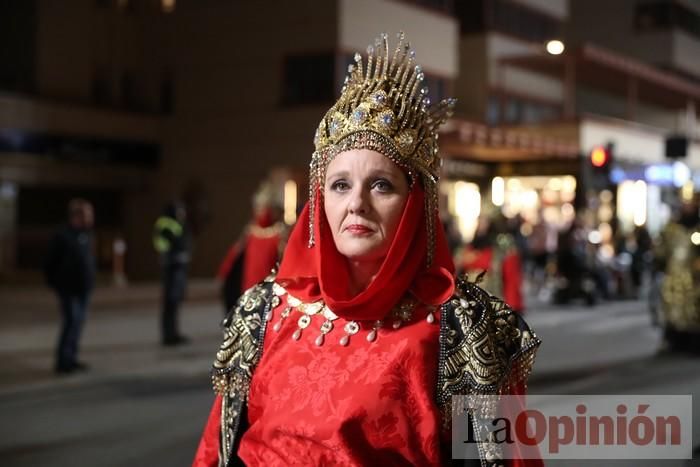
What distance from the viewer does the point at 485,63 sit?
92.5ft

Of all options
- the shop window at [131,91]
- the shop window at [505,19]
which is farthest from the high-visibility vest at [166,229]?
the shop window at [505,19]

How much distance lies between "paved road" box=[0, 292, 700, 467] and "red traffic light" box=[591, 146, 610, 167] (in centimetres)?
327

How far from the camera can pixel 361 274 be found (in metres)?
2.77

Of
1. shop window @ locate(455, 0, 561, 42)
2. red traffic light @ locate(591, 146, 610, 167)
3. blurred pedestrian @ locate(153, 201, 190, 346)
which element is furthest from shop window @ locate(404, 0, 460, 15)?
blurred pedestrian @ locate(153, 201, 190, 346)

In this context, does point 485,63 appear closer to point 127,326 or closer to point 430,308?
point 127,326

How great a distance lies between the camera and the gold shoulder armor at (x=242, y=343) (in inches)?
111

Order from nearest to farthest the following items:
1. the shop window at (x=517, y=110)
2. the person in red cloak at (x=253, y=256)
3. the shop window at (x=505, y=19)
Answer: the person in red cloak at (x=253, y=256)
the shop window at (x=505, y=19)
the shop window at (x=517, y=110)

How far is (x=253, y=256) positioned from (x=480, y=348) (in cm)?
777

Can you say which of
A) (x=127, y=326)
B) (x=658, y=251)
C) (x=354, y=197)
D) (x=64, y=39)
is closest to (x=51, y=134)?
(x=64, y=39)

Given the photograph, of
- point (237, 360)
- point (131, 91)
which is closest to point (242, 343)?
point (237, 360)

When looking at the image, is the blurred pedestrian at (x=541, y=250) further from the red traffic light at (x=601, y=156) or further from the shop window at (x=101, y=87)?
the shop window at (x=101, y=87)

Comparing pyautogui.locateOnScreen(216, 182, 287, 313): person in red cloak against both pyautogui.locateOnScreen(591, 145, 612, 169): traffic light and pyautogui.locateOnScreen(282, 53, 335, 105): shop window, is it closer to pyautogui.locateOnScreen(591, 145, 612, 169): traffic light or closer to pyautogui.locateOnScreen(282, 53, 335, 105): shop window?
pyautogui.locateOnScreen(591, 145, 612, 169): traffic light

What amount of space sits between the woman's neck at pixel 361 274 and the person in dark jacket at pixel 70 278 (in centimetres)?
768

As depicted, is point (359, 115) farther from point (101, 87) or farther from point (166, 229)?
point (101, 87)
